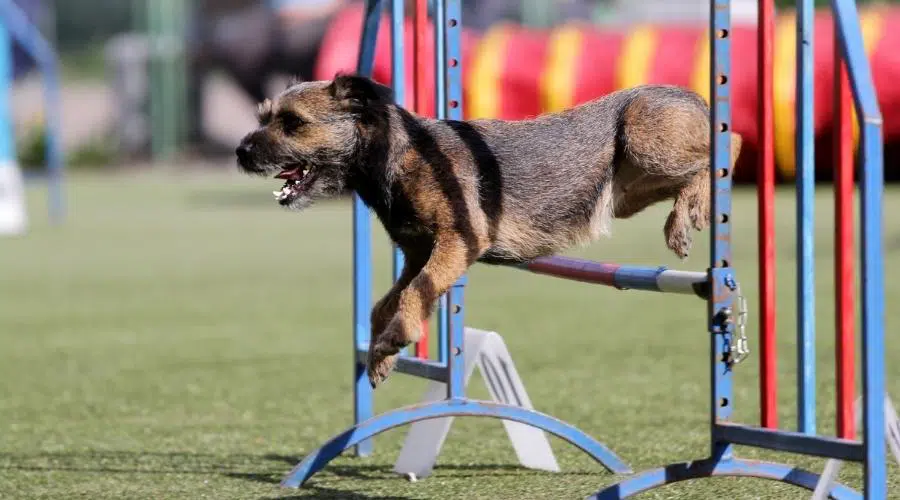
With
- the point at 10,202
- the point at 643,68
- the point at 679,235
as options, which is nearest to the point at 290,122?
the point at 679,235

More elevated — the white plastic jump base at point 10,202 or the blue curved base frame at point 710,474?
the blue curved base frame at point 710,474

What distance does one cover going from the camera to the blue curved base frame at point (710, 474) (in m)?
3.12

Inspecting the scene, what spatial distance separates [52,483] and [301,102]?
148cm

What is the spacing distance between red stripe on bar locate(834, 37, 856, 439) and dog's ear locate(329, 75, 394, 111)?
1070 mm

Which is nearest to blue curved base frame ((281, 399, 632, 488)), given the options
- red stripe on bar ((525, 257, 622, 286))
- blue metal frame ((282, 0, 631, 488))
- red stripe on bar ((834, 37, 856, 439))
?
blue metal frame ((282, 0, 631, 488))

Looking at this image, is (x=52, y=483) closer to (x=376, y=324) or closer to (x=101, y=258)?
(x=376, y=324)

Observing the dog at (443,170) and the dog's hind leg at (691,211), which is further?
the dog's hind leg at (691,211)

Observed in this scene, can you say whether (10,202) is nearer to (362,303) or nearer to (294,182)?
(362,303)

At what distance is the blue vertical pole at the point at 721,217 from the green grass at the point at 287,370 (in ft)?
2.36

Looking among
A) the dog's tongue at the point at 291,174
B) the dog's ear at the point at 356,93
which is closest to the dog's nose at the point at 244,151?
the dog's tongue at the point at 291,174

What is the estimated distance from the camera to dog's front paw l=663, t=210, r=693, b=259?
3.65 meters

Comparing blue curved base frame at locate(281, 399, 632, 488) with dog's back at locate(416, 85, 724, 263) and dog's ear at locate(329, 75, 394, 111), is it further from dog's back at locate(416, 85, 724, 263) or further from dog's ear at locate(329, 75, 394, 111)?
dog's ear at locate(329, 75, 394, 111)

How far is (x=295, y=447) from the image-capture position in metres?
4.75

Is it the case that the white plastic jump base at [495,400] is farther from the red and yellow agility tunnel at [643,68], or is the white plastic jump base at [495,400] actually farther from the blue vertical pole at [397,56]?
the red and yellow agility tunnel at [643,68]
